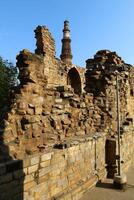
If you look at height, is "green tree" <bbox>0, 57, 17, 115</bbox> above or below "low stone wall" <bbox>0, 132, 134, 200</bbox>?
above

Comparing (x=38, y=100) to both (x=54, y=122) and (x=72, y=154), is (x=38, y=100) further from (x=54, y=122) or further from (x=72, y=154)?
(x=72, y=154)

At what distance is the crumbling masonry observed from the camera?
542 cm

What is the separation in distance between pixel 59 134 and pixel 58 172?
143 centimetres

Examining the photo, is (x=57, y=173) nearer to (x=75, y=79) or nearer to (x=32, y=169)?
(x=32, y=169)

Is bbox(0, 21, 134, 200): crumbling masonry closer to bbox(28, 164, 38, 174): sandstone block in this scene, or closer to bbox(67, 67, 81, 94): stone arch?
bbox(28, 164, 38, 174): sandstone block

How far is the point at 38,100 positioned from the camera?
678cm

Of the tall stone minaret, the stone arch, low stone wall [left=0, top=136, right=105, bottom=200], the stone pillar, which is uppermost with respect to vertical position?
the tall stone minaret

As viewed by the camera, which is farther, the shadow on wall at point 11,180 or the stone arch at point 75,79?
the stone arch at point 75,79

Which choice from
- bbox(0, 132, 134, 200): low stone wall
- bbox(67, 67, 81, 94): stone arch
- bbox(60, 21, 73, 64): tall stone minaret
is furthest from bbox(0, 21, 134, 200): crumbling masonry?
bbox(60, 21, 73, 64): tall stone minaret

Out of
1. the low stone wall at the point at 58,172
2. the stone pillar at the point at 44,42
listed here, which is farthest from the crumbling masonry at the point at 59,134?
the stone pillar at the point at 44,42

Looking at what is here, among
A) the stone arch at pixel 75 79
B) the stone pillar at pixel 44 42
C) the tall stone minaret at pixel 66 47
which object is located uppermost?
the tall stone minaret at pixel 66 47

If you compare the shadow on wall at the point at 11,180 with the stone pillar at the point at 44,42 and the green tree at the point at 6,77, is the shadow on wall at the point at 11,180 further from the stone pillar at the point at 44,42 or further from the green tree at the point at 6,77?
the green tree at the point at 6,77

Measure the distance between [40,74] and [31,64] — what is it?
0.37 m

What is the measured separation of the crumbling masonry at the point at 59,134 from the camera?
5416mm
